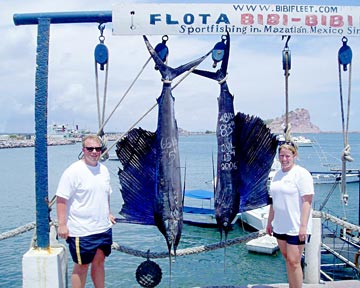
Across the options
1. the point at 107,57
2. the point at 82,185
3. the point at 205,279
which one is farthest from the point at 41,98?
the point at 205,279

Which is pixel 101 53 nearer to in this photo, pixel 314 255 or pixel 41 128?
pixel 41 128

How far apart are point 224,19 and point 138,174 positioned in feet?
4.62

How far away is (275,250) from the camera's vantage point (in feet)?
42.2

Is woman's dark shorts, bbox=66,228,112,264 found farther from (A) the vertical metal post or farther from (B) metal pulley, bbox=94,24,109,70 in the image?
(B) metal pulley, bbox=94,24,109,70

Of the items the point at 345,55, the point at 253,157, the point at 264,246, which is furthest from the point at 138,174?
the point at 264,246

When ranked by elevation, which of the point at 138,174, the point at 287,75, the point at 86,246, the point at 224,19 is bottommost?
the point at 86,246

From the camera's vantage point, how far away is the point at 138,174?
3527 mm

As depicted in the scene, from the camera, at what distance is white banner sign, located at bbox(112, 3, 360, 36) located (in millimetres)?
3383

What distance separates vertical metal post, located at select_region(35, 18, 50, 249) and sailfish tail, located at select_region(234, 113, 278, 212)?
1.50 m

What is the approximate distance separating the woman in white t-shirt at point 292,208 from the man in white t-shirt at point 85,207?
1.21m

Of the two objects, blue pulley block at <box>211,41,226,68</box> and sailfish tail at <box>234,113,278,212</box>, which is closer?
blue pulley block at <box>211,41,226,68</box>

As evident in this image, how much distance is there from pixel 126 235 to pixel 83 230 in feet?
42.5

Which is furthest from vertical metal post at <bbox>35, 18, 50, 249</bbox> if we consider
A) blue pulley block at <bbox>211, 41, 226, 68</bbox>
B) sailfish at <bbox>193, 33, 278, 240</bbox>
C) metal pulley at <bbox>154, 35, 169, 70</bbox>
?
blue pulley block at <bbox>211, 41, 226, 68</bbox>

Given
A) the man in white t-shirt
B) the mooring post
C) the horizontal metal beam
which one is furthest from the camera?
the mooring post
